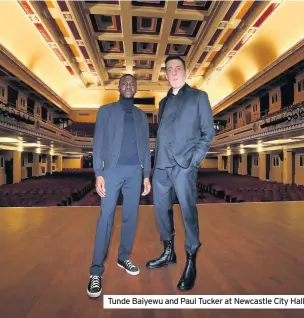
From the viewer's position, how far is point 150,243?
326 centimetres

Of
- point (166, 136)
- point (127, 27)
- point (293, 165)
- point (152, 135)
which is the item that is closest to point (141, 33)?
point (127, 27)

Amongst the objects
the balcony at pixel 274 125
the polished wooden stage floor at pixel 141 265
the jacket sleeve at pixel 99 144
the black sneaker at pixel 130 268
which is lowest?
the polished wooden stage floor at pixel 141 265

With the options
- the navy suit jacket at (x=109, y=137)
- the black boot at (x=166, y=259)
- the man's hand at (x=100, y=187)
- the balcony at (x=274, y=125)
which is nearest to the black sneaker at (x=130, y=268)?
the black boot at (x=166, y=259)

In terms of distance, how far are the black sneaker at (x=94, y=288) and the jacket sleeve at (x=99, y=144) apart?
2.44 ft

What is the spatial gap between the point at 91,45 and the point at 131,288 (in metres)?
18.2

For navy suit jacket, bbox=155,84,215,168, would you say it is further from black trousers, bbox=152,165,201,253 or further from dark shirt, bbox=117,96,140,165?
dark shirt, bbox=117,96,140,165

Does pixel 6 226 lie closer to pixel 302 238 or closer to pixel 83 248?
pixel 83 248

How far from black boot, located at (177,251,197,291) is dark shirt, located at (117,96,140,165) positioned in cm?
85

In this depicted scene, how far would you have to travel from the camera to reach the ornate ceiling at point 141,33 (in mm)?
13906

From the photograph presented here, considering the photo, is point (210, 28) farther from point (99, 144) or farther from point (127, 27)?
point (99, 144)

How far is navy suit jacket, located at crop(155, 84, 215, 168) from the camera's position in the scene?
2123 mm

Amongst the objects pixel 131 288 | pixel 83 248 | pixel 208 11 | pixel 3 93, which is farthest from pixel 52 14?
pixel 131 288

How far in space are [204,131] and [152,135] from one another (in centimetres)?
2799

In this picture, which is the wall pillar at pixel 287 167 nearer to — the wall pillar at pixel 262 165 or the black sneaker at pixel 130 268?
the wall pillar at pixel 262 165
